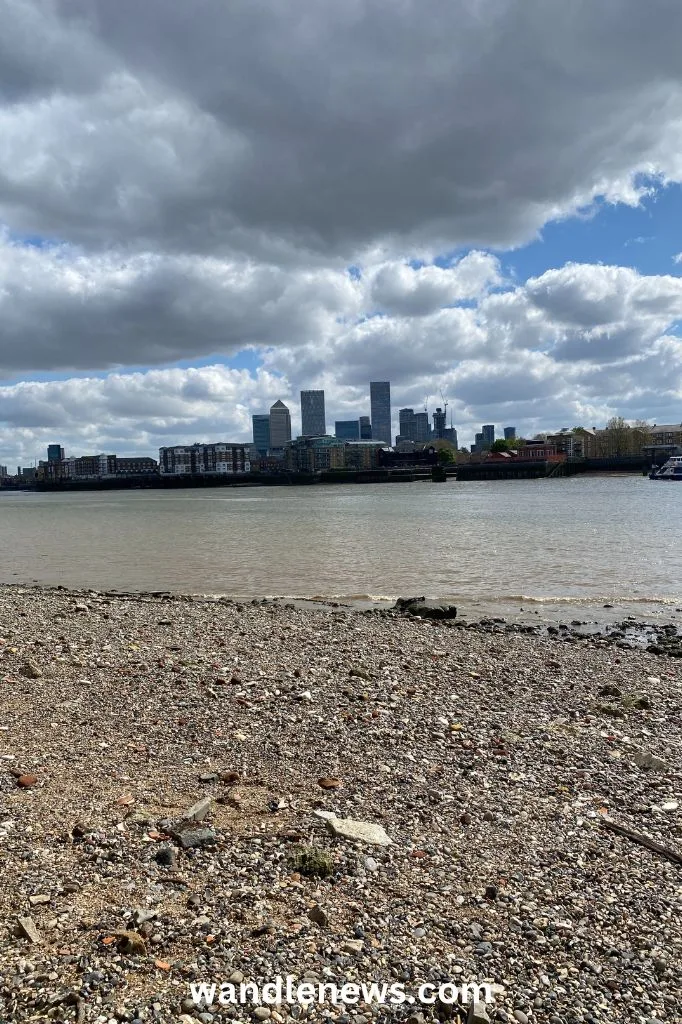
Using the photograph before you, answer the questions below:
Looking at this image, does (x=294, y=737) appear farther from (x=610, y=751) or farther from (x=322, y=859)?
(x=610, y=751)

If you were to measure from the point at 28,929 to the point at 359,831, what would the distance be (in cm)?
275

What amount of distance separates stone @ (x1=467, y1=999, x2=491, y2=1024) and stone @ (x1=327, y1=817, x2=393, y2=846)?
1.93m

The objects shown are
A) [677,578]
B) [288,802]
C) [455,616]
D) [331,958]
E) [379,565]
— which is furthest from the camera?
[379,565]

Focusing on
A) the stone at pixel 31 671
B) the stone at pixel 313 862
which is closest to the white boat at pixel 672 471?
the stone at pixel 31 671

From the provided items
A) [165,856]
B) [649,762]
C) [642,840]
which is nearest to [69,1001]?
[165,856]

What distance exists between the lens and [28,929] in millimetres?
4797

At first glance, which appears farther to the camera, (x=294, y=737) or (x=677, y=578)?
A: (x=677, y=578)

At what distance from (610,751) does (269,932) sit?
533 cm

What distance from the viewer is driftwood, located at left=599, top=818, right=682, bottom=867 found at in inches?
244

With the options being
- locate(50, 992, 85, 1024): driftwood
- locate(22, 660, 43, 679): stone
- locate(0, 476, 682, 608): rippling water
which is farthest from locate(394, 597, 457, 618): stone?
locate(50, 992, 85, 1024): driftwood

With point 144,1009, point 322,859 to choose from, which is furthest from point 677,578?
point 144,1009

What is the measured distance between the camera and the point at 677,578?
1126 inches

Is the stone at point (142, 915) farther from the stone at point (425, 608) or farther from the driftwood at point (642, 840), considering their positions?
the stone at point (425, 608)

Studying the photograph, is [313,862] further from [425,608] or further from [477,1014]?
[425,608]
